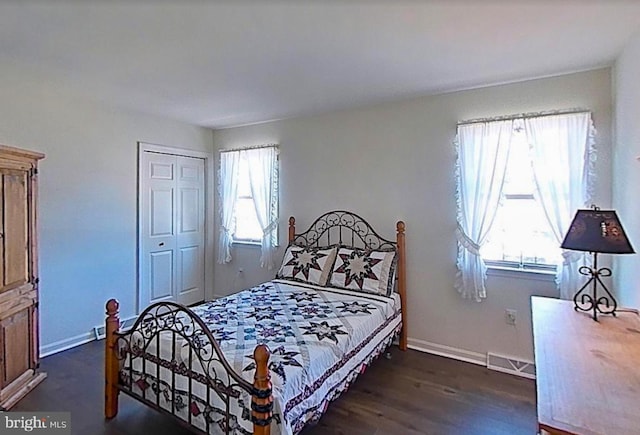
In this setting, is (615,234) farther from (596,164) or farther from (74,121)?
(74,121)

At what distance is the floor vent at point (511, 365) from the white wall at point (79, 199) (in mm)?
3880

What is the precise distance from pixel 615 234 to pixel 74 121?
14.8ft

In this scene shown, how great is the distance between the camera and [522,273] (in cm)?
319

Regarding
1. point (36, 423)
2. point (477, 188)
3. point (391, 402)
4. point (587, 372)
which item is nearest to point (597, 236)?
point (587, 372)

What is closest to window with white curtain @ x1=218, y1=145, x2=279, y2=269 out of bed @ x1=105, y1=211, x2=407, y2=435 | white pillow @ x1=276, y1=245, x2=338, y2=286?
white pillow @ x1=276, y1=245, x2=338, y2=286

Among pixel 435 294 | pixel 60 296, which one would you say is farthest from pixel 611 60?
pixel 60 296

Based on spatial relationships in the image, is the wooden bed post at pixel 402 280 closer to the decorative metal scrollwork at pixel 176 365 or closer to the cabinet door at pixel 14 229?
the decorative metal scrollwork at pixel 176 365

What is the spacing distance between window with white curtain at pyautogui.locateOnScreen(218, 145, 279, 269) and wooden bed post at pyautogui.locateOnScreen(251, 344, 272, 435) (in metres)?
2.94

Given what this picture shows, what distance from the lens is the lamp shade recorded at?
2037mm

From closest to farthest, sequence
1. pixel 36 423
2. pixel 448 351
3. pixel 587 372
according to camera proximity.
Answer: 1. pixel 587 372
2. pixel 36 423
3. pixel 448 351

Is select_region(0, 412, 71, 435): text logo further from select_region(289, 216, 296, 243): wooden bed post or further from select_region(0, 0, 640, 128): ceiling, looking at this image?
select_region(289, 216, 296, 243): wooden bed post

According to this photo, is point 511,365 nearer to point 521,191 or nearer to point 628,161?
point 521,191

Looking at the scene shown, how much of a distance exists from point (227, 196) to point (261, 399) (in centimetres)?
363

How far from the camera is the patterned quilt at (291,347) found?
196 centimetres
